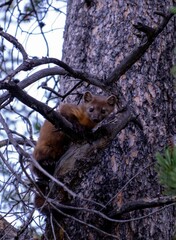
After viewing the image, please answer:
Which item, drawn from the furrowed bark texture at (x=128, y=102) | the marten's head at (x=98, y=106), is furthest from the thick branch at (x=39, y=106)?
the marten's head at (x=98, y=106)

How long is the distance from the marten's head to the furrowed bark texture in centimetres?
22

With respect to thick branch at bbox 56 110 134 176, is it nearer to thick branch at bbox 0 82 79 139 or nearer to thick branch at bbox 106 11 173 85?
thick branch at bbox 0 82 79 139

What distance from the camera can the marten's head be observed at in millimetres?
4863

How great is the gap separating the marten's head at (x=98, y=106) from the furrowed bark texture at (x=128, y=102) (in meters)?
0.22

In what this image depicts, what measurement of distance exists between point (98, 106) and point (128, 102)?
0.52 metres

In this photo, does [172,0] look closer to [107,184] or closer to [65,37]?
[65,37]

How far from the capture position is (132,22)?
4.81 m

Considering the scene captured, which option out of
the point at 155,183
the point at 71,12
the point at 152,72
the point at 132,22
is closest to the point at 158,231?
the point at 155,183

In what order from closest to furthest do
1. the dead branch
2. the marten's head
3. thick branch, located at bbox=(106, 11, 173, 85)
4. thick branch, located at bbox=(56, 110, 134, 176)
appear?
the dead branch → thick branch, located at bbox=(106, 11, 173, 85) → thick branch, located at bbox=(56, 110, 134, 176) → the marten's head

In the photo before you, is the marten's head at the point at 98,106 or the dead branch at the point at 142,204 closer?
the dead branch at the point at 142,204

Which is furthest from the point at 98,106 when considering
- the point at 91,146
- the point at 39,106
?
the point at 39,106

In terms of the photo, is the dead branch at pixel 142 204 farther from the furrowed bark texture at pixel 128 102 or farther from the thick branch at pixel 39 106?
the thick branch at pixel 39 106

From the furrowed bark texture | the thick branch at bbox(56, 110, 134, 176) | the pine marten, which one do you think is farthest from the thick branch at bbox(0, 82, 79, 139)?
the pine marten

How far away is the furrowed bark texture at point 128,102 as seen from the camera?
4180 mm
